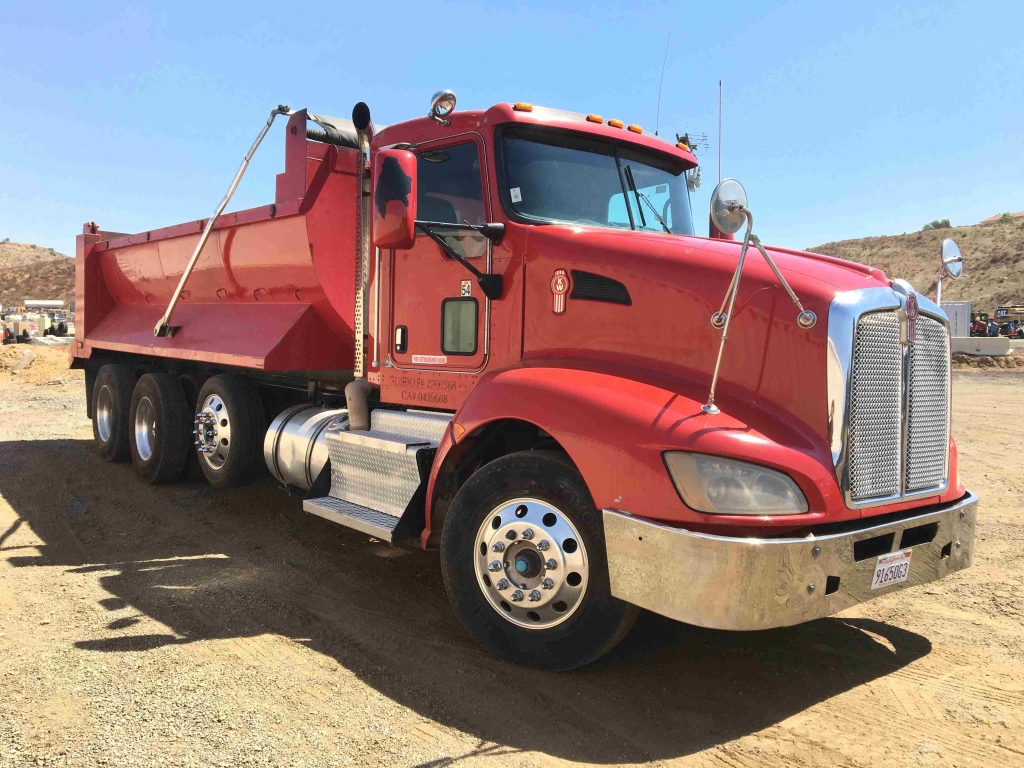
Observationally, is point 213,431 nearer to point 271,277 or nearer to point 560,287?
point 271,277

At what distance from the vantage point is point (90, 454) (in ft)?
31.8

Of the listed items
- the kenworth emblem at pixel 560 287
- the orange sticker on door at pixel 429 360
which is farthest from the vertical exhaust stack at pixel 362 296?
the kenworth emblem at pixel 560 287

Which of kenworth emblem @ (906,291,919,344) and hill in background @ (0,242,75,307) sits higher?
hill in background @ (0,242,75,307)

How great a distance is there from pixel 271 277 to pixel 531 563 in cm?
388

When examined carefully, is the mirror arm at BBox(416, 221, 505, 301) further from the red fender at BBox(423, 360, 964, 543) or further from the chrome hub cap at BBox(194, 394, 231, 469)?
the chrome hub cap at BBox(194, 394, 231, 469)

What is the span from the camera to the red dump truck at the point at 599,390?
10.6 ft

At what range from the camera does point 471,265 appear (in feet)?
14.8

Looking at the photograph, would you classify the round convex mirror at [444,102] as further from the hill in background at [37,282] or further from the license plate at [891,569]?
the hill in background at [37,282]

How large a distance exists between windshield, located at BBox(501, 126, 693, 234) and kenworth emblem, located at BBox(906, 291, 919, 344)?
4.95 ft

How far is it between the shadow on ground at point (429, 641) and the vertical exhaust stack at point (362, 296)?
103 cm

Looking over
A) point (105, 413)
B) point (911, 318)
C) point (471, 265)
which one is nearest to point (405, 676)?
point (471, 265)

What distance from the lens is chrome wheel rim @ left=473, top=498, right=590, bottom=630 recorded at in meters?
3.61

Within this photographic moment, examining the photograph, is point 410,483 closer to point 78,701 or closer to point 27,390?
point 78,701

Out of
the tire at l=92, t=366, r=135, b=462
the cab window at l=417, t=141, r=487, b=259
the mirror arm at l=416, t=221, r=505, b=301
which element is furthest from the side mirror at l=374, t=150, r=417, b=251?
the tire at l=92, t=366, r=135, b=462
